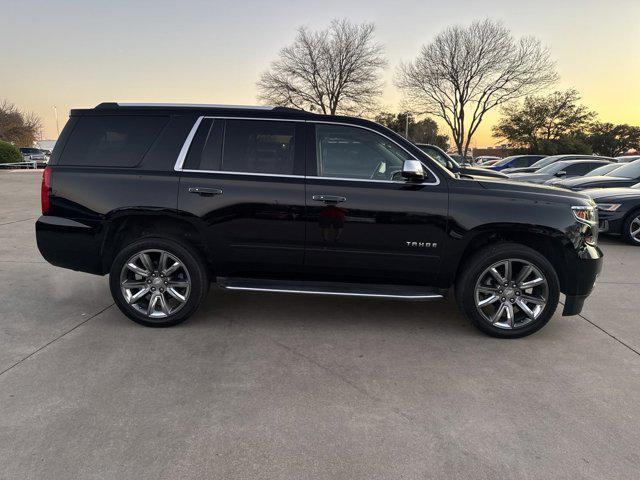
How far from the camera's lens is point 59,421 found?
106 inches

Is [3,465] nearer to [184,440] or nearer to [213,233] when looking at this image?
[184,440]

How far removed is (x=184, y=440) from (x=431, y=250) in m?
2.47

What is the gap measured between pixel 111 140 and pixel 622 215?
27.9ft

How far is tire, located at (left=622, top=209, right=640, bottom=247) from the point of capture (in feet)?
27.1

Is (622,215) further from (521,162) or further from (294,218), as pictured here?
(521,162)

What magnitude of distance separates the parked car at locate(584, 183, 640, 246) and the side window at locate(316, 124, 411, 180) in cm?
611

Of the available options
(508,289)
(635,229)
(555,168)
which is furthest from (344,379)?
(555,168)

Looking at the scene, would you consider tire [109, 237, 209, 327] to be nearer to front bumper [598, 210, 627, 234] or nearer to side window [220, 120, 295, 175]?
side window [220, 120, 295, 175]

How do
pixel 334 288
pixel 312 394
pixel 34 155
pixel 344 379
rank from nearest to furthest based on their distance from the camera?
1. pixel 312 394
2. pixel 344 379
3. pixel 334 288
4. pixel 34 155

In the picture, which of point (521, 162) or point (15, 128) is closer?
point (521, 162)

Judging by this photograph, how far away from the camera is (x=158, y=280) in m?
4.09

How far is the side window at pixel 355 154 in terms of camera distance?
4062 millimetres

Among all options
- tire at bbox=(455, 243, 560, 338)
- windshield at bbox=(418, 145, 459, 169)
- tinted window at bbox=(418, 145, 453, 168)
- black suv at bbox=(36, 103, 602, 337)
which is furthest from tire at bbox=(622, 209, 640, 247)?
tire at bbox=(455, 243, 560, 338)

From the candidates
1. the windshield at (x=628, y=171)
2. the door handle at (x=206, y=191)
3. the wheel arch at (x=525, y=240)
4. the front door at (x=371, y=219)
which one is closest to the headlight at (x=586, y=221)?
the wheel arch at (x=525, y=240)
